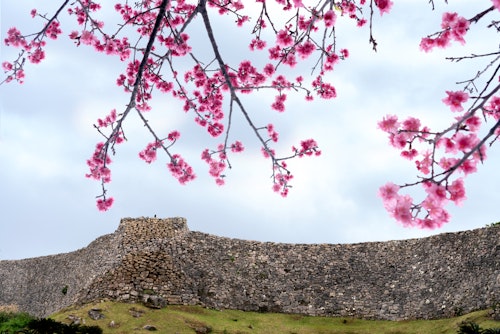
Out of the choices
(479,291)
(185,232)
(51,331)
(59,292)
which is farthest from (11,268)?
(479,291)

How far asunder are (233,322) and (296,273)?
7629 millimetres

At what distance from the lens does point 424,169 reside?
6.49 metres

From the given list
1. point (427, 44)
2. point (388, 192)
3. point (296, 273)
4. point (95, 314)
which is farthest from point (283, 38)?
point (296, 273)

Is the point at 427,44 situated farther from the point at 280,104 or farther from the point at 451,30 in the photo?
the point at 280,104

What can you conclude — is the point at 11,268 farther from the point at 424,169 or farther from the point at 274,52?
the point at 424,169

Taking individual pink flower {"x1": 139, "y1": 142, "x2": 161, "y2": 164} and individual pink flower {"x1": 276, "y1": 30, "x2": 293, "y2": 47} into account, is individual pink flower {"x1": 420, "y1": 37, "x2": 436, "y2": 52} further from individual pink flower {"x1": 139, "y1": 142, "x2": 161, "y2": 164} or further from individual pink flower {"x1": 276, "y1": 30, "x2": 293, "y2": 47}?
individual pink flower {"x1": 139, "y1": 142, "x2": 161, "y2": 164}

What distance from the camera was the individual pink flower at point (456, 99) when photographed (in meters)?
6.64

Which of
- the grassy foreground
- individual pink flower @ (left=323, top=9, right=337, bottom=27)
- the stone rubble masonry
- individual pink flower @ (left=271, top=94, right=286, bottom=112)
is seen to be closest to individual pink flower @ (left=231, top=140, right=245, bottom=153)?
individual pink flower @ (left=271, top=94, right=286, bottom=112)

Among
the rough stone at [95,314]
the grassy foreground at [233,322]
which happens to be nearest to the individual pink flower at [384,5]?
the grassy foreground at [233,322]

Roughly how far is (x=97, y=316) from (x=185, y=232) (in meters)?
12.0

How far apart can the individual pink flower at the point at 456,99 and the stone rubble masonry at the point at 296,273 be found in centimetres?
2275

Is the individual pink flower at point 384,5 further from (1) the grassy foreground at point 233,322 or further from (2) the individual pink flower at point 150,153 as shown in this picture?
(1) the grassy foreground at point 233,322

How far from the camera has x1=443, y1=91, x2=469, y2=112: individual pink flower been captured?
6.64 m

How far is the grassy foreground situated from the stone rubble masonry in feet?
3.68
